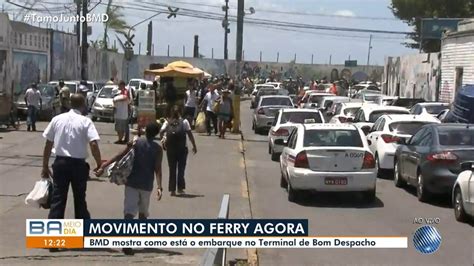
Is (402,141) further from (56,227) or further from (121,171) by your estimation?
(56,227)

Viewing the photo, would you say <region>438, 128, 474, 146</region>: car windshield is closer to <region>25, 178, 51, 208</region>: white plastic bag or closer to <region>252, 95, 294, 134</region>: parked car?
<region>25, 178, 51, 208</region>: white plastic bag

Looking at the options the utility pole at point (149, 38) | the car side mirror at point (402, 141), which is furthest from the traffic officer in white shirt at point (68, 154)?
the utility pole at point (149, 38)

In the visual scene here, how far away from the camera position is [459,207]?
1273cm

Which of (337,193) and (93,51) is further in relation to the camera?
(93,51)

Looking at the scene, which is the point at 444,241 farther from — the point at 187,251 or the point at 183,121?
the point at 183,121

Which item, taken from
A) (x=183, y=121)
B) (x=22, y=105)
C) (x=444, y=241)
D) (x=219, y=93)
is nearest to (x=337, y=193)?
(x=183, y=121)

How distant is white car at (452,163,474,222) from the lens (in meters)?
12.2

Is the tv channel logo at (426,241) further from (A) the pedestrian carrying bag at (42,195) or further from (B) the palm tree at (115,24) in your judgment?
(B) the palm tree at (115,24)

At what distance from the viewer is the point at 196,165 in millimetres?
20344

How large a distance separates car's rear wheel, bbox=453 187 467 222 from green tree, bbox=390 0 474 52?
53.7 meters

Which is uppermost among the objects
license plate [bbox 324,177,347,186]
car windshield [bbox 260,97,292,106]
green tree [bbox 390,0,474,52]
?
green tree [bbox 390,0,474,52]

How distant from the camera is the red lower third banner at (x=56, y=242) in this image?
909cm

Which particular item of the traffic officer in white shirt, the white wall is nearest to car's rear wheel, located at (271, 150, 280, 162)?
the traffic officer in white shirt

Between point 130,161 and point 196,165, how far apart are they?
1064cm
